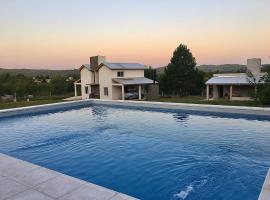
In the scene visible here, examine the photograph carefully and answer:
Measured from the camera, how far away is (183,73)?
130ft

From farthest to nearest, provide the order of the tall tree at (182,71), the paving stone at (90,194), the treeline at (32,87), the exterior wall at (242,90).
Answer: the treeline at (32,87) → the tall tree at (182,71) → the exterior wall at (242,90) → the paving stone at (90,194)

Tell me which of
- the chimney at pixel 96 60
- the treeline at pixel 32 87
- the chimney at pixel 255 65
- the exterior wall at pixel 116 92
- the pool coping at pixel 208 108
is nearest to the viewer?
the pool coping at pixel 208 108

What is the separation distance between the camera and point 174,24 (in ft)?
91.1

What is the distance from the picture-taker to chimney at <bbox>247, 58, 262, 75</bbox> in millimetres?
29019

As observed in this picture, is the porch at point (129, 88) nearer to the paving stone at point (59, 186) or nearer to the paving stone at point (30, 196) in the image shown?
the paving stone at point (59, 186)

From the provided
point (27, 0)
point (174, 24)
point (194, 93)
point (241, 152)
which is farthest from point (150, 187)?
point (194, 93)

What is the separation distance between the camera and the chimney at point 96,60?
116ft

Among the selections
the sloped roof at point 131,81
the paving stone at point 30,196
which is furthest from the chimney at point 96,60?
the paving stone at point 30,196

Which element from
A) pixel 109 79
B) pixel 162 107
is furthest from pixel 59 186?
pixel 109 79

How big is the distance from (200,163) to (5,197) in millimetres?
5632

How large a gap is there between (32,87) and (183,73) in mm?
32574

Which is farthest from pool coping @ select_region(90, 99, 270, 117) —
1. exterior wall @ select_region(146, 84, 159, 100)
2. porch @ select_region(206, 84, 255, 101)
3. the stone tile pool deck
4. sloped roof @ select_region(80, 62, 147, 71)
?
exterior wall @ select_region(146, 84, 159, 100)

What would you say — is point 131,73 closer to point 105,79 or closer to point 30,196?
point 105,79

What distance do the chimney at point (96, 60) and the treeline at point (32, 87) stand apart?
2069 centimetres
